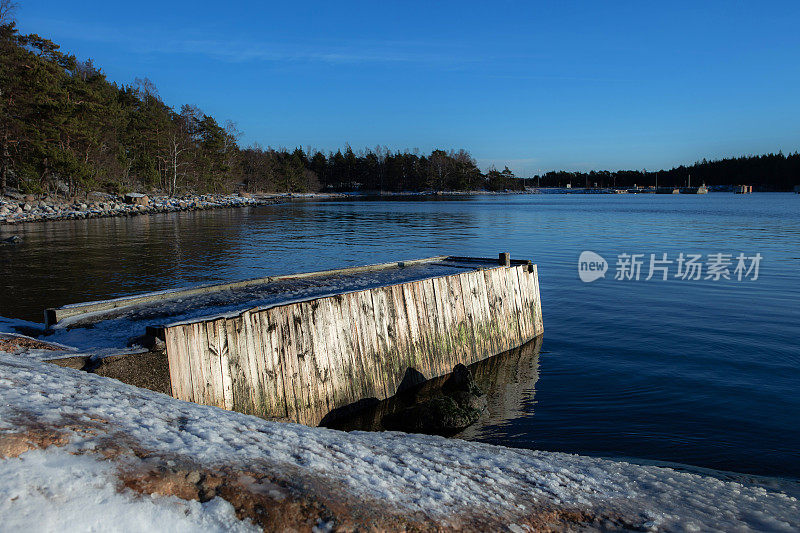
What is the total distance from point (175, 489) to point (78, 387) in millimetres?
2327

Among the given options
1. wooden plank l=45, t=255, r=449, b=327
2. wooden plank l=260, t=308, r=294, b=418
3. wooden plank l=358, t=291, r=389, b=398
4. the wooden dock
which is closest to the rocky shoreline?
wooden plank l=45, t=255, r=449, b=327

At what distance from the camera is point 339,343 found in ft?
30.7

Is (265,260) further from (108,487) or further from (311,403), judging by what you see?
(108,487)

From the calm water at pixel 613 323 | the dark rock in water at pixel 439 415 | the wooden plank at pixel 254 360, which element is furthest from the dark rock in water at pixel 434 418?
the wooden plank at pixel 254 360

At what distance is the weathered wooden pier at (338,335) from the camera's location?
7559 millimetres

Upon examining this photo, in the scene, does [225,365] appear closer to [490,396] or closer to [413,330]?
[413,330]

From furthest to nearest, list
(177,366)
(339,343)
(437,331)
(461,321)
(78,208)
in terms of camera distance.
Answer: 1. (78,208)
2. (461,321)
3. (437,331)
4. (339,343)
5. (177,366)

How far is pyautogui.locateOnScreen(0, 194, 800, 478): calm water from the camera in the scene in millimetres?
9047

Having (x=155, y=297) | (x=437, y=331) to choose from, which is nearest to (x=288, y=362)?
(x=437, y=331)

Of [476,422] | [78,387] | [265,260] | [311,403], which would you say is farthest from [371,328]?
[265,260]

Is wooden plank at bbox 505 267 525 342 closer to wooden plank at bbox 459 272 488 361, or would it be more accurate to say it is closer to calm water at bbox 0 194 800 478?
calm water at bbox 0 194 800 478

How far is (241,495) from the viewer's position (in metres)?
3.96

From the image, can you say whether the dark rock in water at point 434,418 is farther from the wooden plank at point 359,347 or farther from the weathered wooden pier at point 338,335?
the weathered wooden pier at point 338,335

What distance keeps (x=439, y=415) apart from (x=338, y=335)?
7.23ft
